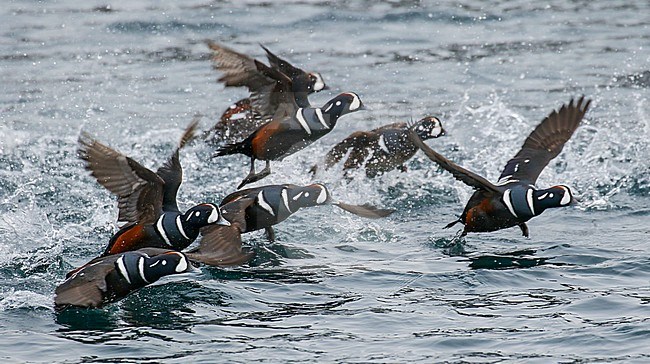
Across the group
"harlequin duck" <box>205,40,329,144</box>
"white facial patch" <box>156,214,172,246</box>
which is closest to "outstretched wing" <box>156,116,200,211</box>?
"white facial patch" <box>156,214,172,246</box>

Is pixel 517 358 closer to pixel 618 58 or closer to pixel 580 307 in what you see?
pixel 580 307

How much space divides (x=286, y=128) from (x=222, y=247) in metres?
2.07

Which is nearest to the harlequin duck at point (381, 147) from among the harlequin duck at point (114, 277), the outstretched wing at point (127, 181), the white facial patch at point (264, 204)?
the white facial patch at point (264, 204)

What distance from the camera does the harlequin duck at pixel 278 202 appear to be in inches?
343

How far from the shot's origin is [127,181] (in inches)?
316

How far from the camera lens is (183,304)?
7.59 meters

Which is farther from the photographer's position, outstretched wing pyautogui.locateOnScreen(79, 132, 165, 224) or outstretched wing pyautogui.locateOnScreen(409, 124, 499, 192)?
outstretched wing pyautogui.locateOnScreen(79, 132, 165, 224)

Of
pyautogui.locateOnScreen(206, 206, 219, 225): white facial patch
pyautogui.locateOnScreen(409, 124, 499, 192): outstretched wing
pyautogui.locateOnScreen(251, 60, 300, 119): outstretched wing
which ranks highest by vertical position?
pyautogui.locateOnScreen(251, 60, 300, 119): outstretched wing

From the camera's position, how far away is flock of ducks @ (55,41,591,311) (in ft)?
23.8

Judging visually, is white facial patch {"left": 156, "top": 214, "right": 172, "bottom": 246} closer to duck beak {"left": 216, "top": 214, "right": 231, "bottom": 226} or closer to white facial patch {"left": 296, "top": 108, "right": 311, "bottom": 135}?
duck beak {"left": 216, "top": 214, "right": 231, "bottom": 226}

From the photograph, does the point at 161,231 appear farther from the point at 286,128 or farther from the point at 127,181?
the point at 286,128

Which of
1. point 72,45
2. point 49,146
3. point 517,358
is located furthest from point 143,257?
point 72,45

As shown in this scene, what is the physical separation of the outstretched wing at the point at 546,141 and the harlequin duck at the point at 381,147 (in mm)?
1074

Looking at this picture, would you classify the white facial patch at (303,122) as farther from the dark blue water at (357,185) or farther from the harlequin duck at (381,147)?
the dark blue water at (357,185)
